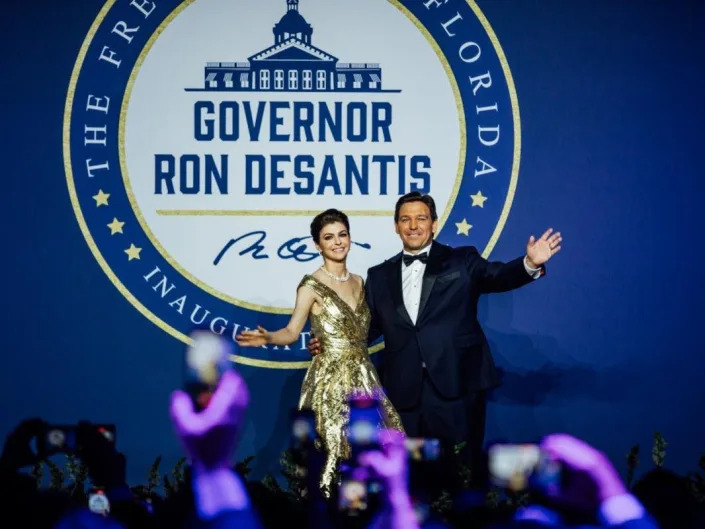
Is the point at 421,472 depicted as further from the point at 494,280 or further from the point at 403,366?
the point at 494,280

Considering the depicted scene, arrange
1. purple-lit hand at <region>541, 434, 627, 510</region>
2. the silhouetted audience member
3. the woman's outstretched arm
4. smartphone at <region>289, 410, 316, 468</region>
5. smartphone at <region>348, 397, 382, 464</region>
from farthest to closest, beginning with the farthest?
smartphone at <region>289, 410, 316, 468</region> < the woman's outstretched arm < smartphone at <region>348, 397, 382, 464</region> < the silhouetted audience member < purple-lit hand at <region>541, 434, 627, 510</region>

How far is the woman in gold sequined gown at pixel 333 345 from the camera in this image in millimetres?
4762

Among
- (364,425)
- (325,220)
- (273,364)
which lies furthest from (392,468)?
(273,364)

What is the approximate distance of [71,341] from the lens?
5.88m

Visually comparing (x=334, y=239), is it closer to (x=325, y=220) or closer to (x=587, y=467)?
(x=325, y=220)

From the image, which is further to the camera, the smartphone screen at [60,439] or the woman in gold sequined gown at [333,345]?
the woman in gold sequined gown at [333,345]

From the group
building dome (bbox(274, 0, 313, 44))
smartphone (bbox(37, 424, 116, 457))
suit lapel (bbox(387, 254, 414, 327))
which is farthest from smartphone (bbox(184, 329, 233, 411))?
building dome (bbox(274, 0, 313, 44))

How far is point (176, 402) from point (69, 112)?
360 cm

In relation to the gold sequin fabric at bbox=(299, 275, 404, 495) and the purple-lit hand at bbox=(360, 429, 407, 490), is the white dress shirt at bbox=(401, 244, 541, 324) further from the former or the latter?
the purple-lit hand at bbox=(360, 429, 407, 490)

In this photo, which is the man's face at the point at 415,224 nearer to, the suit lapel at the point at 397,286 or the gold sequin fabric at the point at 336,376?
the suit lapel at the point at 397,286

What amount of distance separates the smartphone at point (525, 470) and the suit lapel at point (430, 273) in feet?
4.37

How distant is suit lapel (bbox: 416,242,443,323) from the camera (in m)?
5.05
